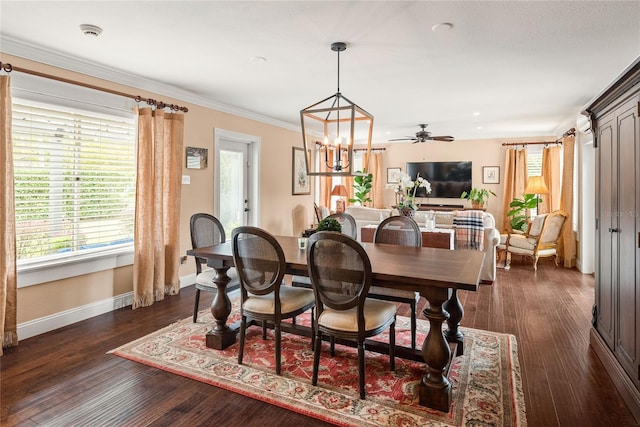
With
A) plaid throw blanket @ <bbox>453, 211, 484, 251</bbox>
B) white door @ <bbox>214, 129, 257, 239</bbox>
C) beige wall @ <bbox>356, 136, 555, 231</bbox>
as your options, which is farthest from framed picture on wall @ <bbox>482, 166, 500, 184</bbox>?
white door @ <bbox>214, 129, 257, 239</bbox>

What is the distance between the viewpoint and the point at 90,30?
107 inches

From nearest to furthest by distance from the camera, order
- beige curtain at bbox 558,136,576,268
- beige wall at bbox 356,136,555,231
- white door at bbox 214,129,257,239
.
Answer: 1. white door at bbox 214,129,257,239
2. beige curtain at bbox 558,136,576,268
3. beige wall at bbox 356,136,555,231

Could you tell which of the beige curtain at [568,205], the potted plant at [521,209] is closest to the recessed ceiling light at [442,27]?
the beige curtain at [568,205]

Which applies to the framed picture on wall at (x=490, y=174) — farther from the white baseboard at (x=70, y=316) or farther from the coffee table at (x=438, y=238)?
the white baseboard at (x=70, y=316)

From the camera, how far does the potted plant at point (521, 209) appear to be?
6934 millimetres

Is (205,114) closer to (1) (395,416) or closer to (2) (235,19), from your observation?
(2) (235,19)

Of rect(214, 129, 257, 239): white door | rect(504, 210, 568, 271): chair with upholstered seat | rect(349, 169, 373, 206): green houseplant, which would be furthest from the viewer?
rect(349, 169, 373, 206): green houseplant

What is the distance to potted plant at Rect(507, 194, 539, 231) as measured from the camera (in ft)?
22.7

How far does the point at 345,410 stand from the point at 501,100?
4.48 metres

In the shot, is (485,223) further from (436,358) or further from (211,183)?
(211,183)

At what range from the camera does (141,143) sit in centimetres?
387

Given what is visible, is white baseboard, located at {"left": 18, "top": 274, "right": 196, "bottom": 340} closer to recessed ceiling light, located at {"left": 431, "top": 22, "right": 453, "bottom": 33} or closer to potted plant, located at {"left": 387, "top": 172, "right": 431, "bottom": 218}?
potted plant, located at {"left": 387, "top": 172, "right": 431, "bottom": 218}

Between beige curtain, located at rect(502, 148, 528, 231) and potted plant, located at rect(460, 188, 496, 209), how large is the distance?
367 millimetres

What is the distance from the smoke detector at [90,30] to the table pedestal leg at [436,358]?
295 cm
